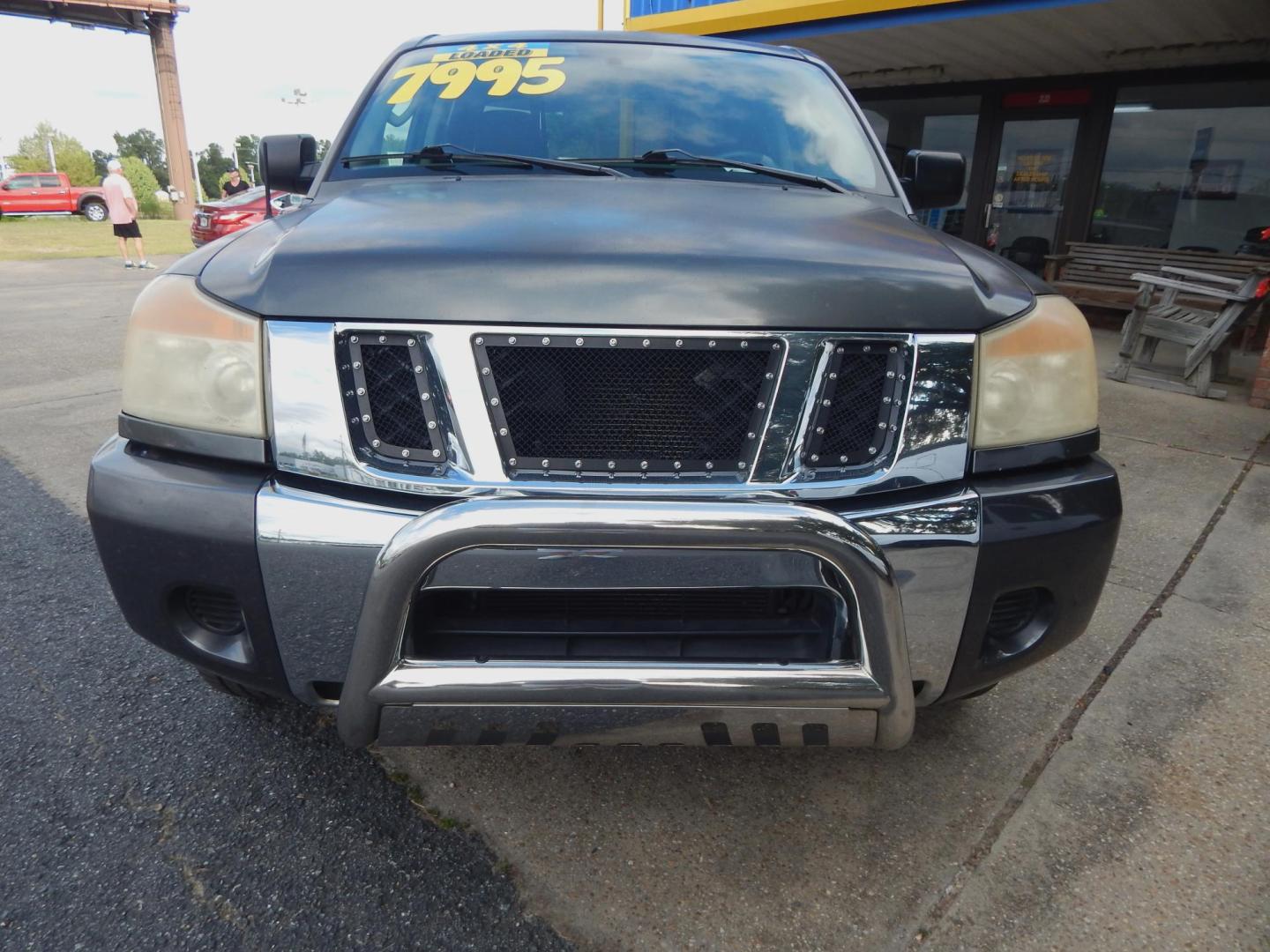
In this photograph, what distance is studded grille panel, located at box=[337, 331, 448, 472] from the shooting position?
149 cm

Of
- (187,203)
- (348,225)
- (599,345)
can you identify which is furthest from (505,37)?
(187,203)

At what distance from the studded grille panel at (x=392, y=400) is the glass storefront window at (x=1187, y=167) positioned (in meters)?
10.4

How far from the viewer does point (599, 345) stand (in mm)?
1490

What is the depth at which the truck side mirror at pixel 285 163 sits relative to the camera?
2.72 meters

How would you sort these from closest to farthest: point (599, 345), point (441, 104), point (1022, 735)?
point (599, 345)
point (1022, 735)
point (441, 104)

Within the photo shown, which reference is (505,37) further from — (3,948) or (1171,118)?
(1171,118)

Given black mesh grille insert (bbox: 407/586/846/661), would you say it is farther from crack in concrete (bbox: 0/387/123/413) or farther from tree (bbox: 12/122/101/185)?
tree (bbox: 12/122/101/185)

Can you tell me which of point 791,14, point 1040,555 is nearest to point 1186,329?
point 791,14

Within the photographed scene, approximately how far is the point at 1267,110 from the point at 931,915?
10.3 metres

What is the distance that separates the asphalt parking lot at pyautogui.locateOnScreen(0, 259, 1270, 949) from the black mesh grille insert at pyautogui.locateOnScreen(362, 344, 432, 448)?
928 mm

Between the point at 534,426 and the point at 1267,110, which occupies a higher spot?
the point at 1267,110

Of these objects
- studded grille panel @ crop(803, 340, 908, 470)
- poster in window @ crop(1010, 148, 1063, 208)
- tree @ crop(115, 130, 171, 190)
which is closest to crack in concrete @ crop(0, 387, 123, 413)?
studded grille panel @ crop(803, 340, 908, 470)

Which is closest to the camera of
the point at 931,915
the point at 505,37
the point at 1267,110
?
the point at 931,915

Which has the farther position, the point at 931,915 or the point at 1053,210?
the point at 1053,210
